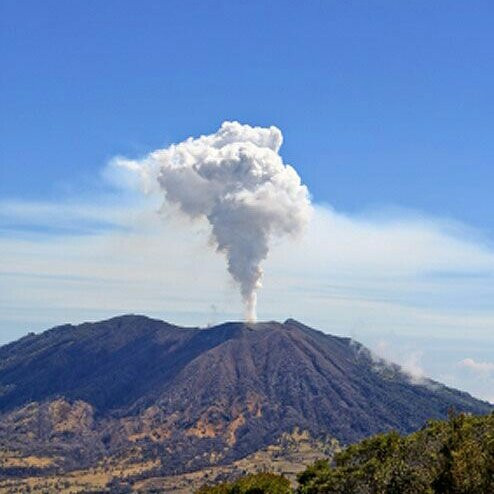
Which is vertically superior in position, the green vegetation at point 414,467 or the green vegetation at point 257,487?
the green vegetation at point 414,467

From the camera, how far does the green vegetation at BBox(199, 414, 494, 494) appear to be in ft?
208

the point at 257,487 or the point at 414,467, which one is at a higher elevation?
the point at 414,467

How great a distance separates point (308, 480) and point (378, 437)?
446 inches

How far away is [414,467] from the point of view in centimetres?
7444

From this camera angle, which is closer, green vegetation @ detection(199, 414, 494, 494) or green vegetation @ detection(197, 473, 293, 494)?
green vegetation @ detection(199, 414, 494, 494)

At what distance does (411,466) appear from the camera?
2958 inches

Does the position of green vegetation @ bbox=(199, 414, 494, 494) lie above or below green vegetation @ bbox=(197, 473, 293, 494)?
above

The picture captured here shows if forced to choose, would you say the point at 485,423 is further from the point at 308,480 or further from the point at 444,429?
the point at 308,480

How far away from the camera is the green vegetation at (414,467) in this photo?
63.5 m

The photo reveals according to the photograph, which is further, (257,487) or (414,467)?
(257,487)

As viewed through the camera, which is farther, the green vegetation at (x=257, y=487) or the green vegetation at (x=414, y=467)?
the green vegetation at (x=257, y=487)

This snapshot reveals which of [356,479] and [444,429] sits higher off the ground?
[444,429]

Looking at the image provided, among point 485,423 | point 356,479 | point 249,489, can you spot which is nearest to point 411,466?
point 356,479

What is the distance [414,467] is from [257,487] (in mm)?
22722
